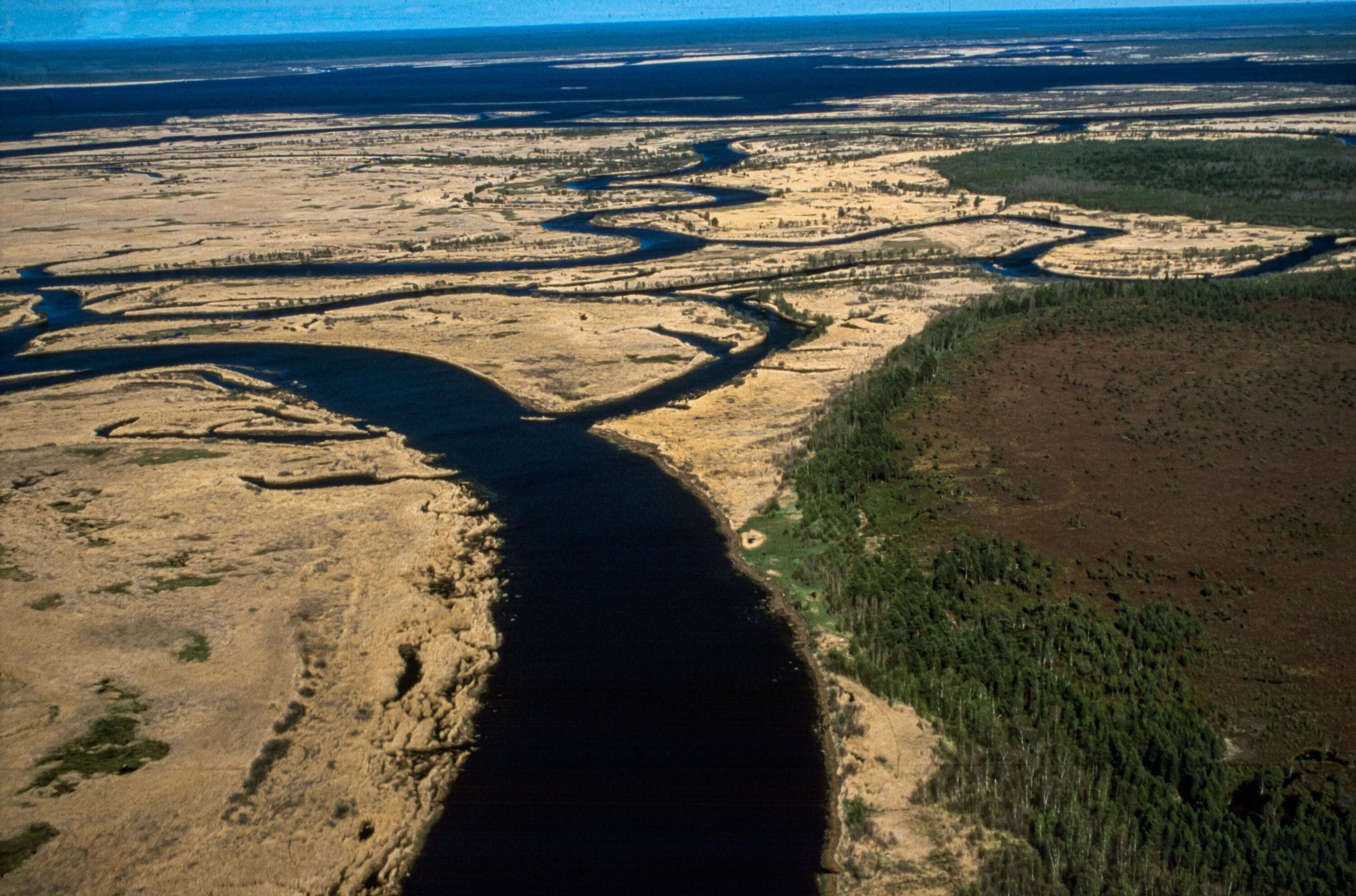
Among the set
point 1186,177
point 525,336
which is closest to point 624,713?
point 525,336

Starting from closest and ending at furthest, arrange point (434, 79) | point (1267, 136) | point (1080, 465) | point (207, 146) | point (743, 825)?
point (743, 825) → point (1080, 465) → point (1267, 136) → point (207, 146) → point (434, 79)

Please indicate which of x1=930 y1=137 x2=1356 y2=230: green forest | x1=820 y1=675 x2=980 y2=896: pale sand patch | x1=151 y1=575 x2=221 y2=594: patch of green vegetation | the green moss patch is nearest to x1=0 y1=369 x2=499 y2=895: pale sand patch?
x1=151 y1=575 x2=221 y2=594: patch of green vegetation

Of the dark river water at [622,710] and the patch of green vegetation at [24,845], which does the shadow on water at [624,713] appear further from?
the patch of green vegetation at [24,845]

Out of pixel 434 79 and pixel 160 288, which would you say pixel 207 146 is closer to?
pixel 160 288

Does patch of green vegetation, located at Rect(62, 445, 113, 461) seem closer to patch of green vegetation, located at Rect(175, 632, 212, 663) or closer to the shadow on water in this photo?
the shadow on water

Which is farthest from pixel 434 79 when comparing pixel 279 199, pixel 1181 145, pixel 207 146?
pixel 1181 145
